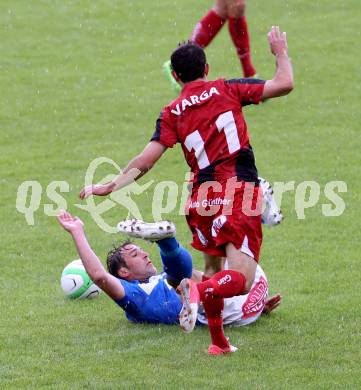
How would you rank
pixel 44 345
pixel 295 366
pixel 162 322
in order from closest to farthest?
pixel 295 366 < pixel 44 345 < pixel 162 322

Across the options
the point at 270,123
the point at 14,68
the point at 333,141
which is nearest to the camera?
the point at 333,141

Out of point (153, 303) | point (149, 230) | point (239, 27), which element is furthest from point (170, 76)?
point (149, 230)

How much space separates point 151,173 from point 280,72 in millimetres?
5975

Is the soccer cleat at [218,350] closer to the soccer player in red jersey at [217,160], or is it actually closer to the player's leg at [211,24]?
the soccer player in red jersey at [217,160]

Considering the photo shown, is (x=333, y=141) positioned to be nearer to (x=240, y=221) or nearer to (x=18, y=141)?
(x=18, y=141)

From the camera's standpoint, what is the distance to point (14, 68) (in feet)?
52.8

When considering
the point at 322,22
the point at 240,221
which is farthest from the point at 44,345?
the point at 322,22

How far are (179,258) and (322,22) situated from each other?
11.2 metres

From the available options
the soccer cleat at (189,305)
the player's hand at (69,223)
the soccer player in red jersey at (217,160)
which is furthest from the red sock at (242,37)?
the soccer cleat at (189,305)

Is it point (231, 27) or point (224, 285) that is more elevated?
point (231, 27)

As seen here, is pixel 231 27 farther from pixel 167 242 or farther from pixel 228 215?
pixel 228 215

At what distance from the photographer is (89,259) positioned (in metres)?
6.67

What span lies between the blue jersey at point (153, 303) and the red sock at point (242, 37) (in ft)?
21.4

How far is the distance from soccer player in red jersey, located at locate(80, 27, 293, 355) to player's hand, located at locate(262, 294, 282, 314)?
91cm
